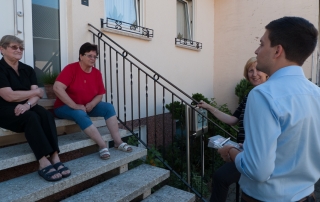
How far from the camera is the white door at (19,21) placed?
2.82 m

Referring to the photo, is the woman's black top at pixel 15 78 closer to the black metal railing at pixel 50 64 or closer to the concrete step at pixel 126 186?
the black metal railing at pixel 50 64

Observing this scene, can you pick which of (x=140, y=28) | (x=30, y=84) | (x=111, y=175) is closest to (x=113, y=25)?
(x=140, y=28)

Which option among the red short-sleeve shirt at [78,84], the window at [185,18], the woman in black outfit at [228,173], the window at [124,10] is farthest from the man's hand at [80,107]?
the window at [185,18]

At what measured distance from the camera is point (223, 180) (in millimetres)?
2277

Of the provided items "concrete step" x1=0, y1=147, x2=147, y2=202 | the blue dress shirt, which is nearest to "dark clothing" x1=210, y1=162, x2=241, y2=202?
"concrete step" x1=0, y1=147, x2=147, y2=202

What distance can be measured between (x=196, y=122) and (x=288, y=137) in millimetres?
2100

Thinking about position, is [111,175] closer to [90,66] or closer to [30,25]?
[90,66]

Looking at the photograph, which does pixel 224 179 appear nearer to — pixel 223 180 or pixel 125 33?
pixel 223 180

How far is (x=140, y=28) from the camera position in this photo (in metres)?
4.35

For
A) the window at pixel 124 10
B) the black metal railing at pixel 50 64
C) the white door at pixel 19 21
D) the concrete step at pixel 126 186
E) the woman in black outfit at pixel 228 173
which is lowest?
the concrete step at pixel 126 186

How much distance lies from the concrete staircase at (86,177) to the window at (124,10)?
1865 millimetres

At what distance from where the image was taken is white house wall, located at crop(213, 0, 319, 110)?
19.9ft

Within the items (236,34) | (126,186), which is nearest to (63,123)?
(126,186)

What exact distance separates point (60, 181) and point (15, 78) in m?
1.16
